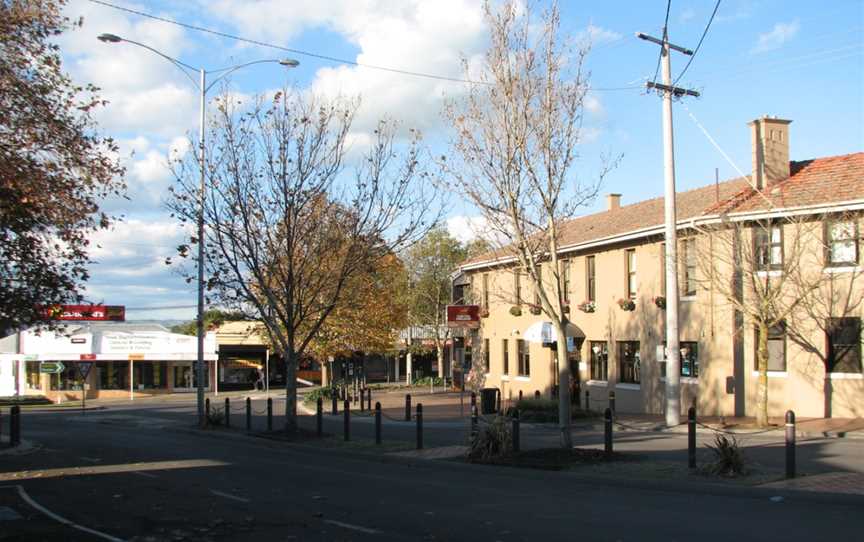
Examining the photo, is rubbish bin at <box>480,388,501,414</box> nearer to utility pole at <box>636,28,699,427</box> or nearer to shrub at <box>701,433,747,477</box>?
utility pole at <box>636,28,699,427</box>

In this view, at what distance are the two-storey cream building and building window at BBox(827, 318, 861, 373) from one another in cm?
3

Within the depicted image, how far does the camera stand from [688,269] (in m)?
26.9

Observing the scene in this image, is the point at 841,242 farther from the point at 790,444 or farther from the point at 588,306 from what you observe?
the point at 790,444

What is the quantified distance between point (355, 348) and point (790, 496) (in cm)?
3101

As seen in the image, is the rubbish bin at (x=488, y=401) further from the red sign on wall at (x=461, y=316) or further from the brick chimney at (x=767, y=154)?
the brick chimney at (x=767, y=154)

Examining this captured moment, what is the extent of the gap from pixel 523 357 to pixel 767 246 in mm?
16353

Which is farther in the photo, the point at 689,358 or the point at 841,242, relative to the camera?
the point at 689,358

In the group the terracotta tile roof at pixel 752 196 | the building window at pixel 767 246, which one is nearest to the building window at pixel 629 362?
the terracotta tile roof at pixel 752 196

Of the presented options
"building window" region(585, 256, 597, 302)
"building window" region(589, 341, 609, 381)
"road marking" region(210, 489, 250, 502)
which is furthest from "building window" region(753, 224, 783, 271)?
"road marking" region(210, 489, 250, 502)

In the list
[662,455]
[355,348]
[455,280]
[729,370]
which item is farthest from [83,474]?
[455,280]

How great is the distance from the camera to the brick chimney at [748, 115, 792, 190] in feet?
87.6

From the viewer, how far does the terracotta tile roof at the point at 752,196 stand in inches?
935

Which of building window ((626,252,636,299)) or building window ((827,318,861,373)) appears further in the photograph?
building window ((626,252,636,299))

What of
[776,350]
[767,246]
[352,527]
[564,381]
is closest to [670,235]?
[767,246]
